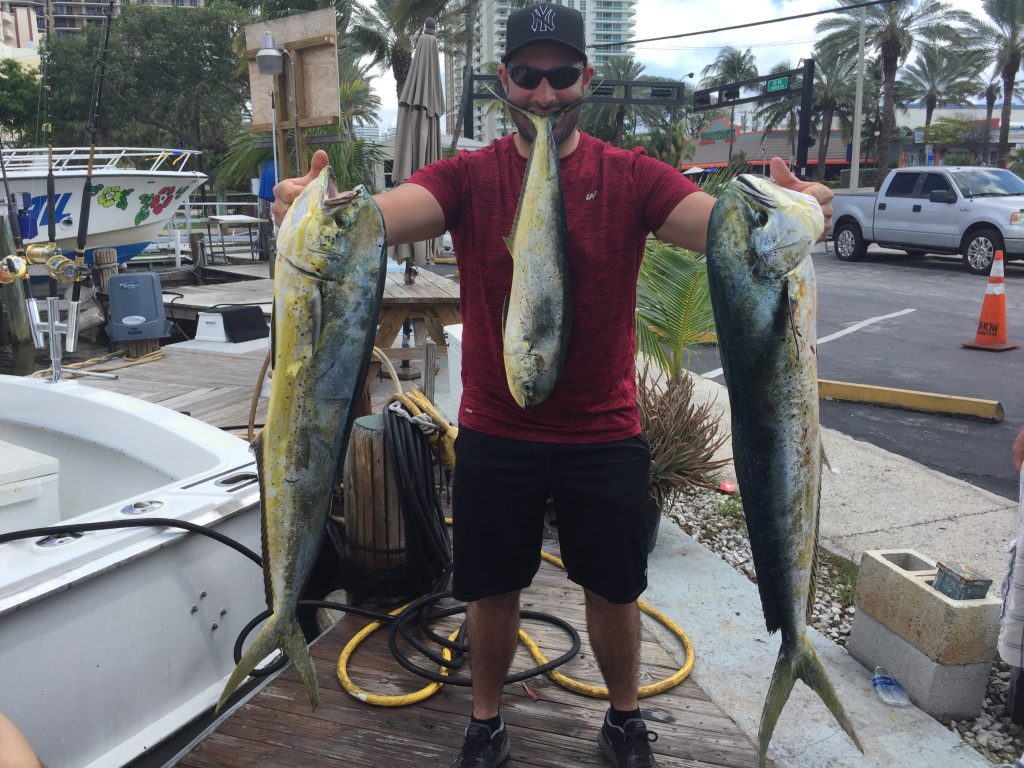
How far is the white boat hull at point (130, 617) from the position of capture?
7.36 ft

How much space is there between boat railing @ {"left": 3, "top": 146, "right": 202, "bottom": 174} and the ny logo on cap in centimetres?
1244

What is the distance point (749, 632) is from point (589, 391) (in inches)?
76.9

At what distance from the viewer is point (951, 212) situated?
15.3 meters

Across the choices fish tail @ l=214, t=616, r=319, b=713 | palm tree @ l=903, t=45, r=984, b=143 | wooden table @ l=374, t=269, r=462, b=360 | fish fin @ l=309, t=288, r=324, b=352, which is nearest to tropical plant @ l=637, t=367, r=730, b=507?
fish tail @ l=214, t=616, r=319, b=713

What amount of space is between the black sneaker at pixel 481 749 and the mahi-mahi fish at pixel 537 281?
3.84ft

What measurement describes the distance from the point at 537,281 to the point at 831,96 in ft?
197

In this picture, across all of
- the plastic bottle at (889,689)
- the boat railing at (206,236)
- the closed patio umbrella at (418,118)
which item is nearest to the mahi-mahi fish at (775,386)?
the plastic bottle at (889,689)

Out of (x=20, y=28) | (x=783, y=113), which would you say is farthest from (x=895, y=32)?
(x=20, y=28)

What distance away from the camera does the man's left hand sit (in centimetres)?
176

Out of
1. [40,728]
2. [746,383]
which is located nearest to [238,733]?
[40,728]

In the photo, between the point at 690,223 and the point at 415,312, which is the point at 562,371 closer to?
the point at 690,223

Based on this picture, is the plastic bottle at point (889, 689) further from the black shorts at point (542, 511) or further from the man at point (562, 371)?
the black shorts at point (542, 511)

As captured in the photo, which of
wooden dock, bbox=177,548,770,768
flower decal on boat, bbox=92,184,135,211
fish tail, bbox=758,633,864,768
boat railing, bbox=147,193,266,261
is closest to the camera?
fish tail, bbox=758,633,864,768

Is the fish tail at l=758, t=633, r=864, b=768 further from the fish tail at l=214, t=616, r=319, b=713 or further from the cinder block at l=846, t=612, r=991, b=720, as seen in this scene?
the cinder block at l=846, t=612, r=991, b=720
